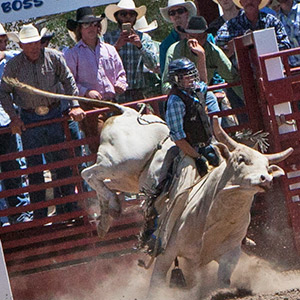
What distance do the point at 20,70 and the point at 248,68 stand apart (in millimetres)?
2295

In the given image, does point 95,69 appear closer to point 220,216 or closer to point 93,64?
point 93,64

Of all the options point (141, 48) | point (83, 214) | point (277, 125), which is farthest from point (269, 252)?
point (141, 48)

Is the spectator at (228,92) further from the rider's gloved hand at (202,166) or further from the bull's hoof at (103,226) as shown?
the bull's hoof at (103,226)

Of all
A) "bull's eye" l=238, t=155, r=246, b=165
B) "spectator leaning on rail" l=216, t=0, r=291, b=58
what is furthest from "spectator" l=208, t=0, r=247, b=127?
"bull's eye" l=238, t=155, r=246, b=165

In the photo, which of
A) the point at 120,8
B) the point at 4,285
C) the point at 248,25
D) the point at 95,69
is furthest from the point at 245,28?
the point at 4,285

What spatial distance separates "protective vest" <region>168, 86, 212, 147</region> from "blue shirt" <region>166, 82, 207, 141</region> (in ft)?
0.21

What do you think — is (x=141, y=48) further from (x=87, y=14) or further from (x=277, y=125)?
(x=277, y=125)

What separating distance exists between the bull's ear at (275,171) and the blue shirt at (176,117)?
37.0 inches

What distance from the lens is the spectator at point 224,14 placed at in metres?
11.1

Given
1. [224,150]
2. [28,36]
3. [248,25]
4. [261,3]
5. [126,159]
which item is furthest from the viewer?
[261,3]

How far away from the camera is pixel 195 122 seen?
859 cm

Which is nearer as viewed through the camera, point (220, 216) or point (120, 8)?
point (220, 216)

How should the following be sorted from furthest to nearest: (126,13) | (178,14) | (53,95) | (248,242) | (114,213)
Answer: (126,13)
(178,14)
(53,95)
(114,213)
(248,242)

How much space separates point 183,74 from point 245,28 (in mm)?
1920
